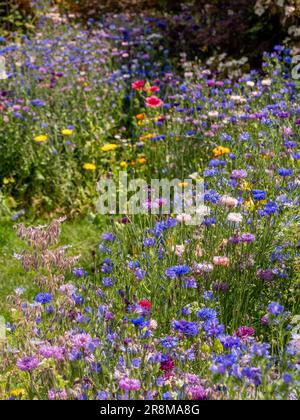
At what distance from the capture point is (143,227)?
4316 millimetres

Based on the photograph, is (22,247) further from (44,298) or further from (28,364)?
(28,364)

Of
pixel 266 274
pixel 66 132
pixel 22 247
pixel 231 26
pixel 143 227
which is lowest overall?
pixel 22 247

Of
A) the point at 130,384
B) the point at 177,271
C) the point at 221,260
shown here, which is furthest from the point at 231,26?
the point at 130,384

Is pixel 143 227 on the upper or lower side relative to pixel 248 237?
lower

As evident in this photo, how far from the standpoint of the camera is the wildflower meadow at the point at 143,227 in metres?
2.51

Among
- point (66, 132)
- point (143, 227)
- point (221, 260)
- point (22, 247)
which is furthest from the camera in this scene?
point (66, 132)

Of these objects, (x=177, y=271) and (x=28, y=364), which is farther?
(x=177, y=271)

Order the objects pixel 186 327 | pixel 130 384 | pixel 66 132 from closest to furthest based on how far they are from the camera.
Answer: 1. pixel 130 384
2. pixel 186 327
3. pixel 66 132

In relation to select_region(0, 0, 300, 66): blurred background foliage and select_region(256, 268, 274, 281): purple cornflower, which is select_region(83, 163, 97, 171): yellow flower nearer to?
select_region(0, 0, 300, 66): blurred background foliage

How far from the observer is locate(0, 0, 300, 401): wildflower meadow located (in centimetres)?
251

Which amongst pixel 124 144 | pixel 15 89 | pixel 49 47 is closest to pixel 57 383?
pixel 124 144

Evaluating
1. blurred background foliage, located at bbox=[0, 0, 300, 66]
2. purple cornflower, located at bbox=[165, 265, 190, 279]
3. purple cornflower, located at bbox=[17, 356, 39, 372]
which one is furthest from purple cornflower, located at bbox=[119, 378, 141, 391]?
blurred background foliage, located at bbox=[0, 0, 300, 66]

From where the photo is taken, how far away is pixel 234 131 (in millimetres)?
5203

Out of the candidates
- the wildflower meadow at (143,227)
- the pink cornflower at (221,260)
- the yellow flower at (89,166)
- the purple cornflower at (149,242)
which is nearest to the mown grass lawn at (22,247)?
the wildflower meadow at (143,227)
